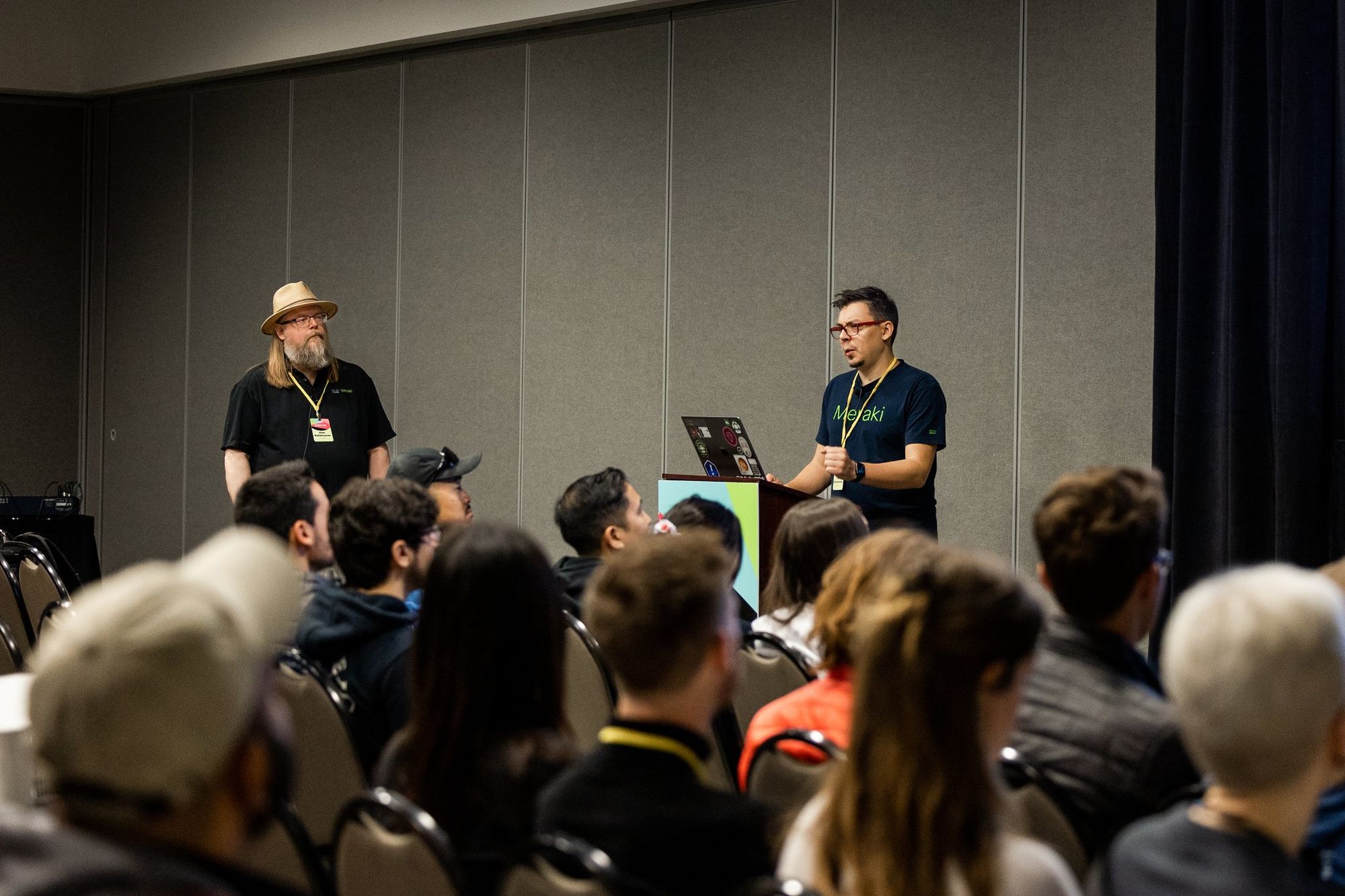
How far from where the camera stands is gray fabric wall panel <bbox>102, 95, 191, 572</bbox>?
29.2 ft

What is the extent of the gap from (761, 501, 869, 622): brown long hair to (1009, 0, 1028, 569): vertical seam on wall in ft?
10.1

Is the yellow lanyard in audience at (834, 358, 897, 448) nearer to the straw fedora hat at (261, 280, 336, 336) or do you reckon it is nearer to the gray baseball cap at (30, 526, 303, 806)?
the straw fedora hat at (261, 280, 336, 336)

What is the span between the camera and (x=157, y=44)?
28.7 feet

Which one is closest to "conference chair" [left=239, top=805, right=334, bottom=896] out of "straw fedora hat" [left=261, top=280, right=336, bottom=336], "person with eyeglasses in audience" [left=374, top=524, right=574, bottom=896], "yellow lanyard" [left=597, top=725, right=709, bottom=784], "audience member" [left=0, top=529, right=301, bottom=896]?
"person with eyeglasses in audience" [left=374, top=524, right=574, bottom=896]

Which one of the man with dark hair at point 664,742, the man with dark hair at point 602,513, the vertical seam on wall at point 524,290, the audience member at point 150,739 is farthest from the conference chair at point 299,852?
the vertical seam on wall at point 524,290

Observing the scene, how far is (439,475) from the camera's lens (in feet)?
15.3

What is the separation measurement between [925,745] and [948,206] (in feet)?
17.1

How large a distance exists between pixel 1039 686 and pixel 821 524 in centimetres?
113

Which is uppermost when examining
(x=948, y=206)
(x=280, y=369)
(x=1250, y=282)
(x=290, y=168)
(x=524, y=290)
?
(x=290, y=168)

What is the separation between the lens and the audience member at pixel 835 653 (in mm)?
2074

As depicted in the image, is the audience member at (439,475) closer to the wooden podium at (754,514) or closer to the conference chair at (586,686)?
the wooden podium at (754,514)

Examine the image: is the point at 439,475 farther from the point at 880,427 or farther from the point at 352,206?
the point at 352,206

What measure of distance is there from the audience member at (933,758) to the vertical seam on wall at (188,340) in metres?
8.10


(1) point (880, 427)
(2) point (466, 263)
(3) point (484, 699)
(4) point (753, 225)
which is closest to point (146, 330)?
(2) point (466, 263)
